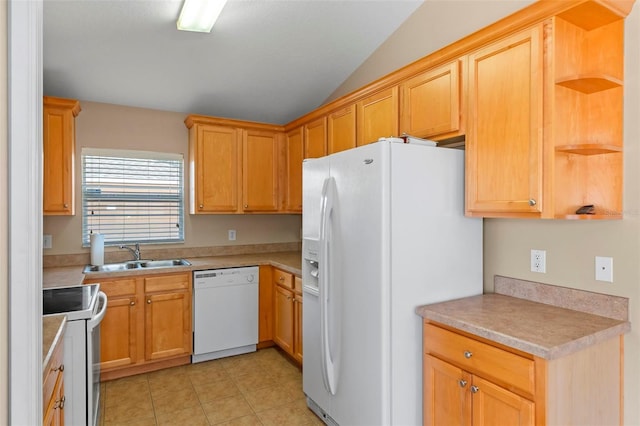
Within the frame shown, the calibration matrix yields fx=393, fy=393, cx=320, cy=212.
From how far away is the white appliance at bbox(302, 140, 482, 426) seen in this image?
205 centimetres

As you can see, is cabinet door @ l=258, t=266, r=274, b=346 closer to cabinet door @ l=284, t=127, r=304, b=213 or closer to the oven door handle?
cabinet door @ l=284, t=127, r=304, b=213

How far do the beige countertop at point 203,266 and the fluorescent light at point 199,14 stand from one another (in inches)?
75.5

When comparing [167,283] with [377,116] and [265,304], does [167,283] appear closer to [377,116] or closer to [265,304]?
[265,304]

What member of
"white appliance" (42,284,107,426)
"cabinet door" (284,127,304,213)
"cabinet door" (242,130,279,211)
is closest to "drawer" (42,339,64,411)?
"white appliance" (42,284,107,426)

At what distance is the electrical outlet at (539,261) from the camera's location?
2158 millimetres

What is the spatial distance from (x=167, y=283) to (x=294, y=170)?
1641mm

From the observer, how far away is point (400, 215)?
2.07 metres

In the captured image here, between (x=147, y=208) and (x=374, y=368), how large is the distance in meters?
2.83

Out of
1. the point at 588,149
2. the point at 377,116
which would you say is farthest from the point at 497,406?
the point at 377,116

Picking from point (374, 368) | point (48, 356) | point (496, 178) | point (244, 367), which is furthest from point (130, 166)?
point (496, 178)

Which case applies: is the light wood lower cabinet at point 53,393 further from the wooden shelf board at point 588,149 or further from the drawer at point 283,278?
the wooden shelf board at point 588,149

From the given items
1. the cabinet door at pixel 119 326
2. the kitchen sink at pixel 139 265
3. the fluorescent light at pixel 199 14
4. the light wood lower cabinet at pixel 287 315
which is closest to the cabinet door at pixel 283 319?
the light wood lower cabinet at pixel 287 315

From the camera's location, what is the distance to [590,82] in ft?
5.83

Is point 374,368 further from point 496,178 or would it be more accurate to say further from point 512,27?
point 512,27
